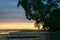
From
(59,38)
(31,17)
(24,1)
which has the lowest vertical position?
(59,38)

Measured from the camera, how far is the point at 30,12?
84.3 ft

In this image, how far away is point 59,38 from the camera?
16.3 m

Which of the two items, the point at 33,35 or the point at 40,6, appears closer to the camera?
the point at 33,35

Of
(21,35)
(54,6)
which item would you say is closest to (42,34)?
(21,35)

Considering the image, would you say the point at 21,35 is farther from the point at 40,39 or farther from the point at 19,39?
the point at 40,39

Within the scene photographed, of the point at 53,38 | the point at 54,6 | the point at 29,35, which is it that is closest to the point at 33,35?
the point at 29,35

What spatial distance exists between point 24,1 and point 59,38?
1035 centimetres

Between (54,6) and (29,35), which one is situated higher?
(54,6)

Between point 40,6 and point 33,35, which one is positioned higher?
point 40,6

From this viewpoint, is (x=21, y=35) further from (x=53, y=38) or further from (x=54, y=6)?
(x=54, y=6)

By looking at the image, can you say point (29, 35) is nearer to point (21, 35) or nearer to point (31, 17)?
point (21, 35)

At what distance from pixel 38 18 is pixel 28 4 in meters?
2.03

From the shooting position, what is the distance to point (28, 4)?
25750mm

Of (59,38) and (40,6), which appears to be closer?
(59,38)
